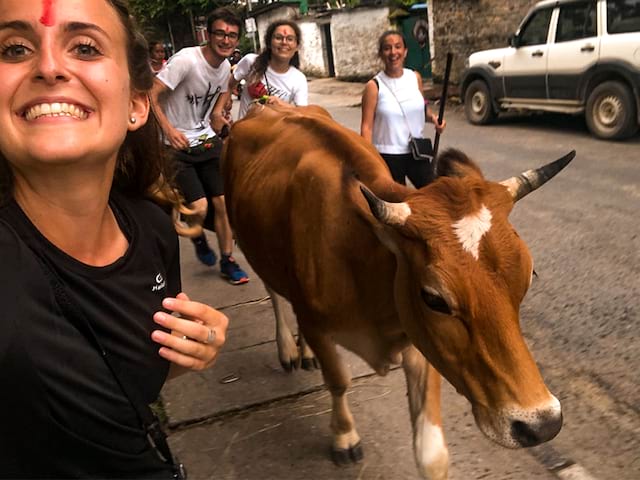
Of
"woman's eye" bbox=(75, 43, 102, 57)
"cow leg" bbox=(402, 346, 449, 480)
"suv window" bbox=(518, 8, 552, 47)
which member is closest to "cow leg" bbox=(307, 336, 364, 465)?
"cow leg" bbox=(402, 346, 449, 480)

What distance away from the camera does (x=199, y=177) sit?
17.8ft

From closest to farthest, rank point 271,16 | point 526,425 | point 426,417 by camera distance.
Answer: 1. point 526,425
2. point 426,417
3. point 271,16

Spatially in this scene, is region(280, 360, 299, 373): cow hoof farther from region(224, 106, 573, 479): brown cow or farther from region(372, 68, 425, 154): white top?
region(372, 68, 425, 154): white top

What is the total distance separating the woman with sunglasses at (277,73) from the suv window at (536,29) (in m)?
6.93

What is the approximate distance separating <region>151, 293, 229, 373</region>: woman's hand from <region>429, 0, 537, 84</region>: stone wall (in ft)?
50.8

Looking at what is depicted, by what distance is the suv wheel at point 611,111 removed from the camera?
943 centimetres

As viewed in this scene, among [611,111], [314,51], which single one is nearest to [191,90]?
[611,111]

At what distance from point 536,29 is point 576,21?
0.92m

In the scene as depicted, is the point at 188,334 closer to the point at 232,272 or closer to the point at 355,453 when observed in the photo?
the point at 355,453

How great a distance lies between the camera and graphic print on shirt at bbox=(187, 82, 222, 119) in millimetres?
5281

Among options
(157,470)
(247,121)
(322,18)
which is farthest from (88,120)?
(322,18)

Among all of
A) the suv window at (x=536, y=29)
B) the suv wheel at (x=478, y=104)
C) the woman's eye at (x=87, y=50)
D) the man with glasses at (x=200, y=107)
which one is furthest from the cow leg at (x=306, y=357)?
the suv wheel at (x=478, y=104)

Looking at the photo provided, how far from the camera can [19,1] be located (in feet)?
4.08

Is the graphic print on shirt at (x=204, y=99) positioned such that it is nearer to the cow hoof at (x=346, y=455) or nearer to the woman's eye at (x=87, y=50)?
the cow hoof at (x=346, y=455)
